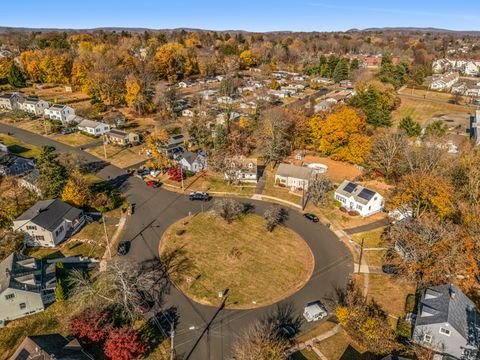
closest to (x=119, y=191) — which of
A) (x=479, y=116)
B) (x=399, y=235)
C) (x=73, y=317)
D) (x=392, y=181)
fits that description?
(x=73, y=317)

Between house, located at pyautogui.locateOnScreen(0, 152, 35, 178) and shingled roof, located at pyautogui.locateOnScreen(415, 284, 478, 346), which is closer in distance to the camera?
shingled roof, located at pyautogui.locateOnScreen(415, 284, 478, 346)

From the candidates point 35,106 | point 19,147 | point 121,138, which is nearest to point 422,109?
point 121,138

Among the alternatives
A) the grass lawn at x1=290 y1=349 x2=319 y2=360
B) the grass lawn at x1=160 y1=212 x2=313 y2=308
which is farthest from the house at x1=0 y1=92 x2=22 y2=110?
the grass lawn at x1=290 y1=349 x2=319 y2=360

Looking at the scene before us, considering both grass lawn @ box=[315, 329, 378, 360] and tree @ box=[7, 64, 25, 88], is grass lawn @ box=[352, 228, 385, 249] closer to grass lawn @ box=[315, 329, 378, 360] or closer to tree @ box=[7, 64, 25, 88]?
grass lawn @ box=[315, 329, 378, 360]

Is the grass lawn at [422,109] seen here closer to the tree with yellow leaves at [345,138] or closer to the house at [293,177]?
the tree with yellow leaves at [345,138]

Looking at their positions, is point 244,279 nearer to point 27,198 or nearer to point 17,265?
point 17,265

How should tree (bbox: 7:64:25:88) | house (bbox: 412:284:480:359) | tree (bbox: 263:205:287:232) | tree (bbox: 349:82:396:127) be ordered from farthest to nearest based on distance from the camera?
tree (bbox: 7:64:25:88) → tree (bbox: 349:82:396:127) → tree (bbox: 263:205:287:232) → house (bbox: 412:284:480:359)
